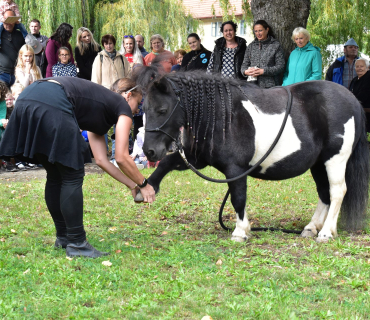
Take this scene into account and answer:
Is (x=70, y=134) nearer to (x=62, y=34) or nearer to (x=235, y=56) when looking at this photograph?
(x=235, y=56)

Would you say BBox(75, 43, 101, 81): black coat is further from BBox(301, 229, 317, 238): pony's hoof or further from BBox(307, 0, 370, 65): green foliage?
BBox(301, 229, 317, 238): pony's hoof

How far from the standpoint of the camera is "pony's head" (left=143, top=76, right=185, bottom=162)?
446cm

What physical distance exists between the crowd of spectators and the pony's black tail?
10.7 feet

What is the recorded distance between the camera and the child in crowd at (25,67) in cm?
974

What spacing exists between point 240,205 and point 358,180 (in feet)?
4.63

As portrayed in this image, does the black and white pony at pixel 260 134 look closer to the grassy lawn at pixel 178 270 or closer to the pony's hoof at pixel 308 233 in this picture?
the pony's hoof at pixel 308 233

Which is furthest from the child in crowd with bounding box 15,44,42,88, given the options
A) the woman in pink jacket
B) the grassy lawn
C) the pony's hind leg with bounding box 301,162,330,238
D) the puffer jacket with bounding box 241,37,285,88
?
the pony's hind leg with bounding box 301,162,330,238

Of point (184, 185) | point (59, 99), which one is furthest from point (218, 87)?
point (184, 185)

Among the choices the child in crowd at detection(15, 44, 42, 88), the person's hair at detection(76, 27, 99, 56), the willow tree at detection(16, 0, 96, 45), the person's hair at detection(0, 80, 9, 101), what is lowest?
the person's hair at detection(0, 80, 9, 101)

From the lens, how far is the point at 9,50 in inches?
411

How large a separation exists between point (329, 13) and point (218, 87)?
30.0ft

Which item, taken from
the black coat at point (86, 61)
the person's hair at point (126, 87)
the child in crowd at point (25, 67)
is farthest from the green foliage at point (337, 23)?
the person's hair at point (126, 87)

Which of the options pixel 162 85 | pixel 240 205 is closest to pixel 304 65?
pixel 240 205

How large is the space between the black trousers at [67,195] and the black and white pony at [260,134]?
0.73m
